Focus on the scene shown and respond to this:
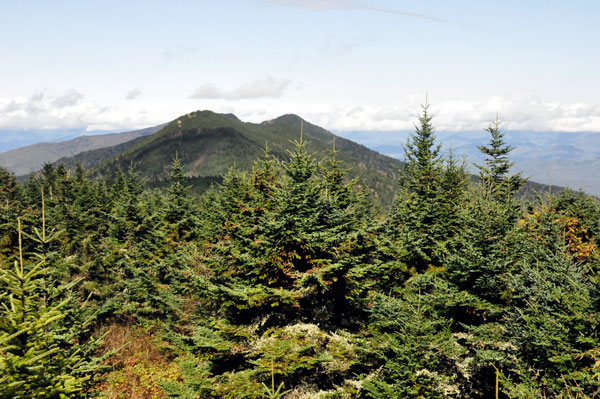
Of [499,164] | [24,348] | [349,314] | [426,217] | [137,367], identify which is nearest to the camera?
[24,348]

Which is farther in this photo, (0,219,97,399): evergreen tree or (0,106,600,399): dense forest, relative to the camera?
(0,106,600,399): dense forest

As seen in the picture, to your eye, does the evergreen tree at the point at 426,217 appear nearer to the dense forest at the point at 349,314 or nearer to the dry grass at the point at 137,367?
the dense forest at the point at 349,314

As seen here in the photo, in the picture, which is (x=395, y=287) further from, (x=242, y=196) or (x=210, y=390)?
(x=242, y=196)

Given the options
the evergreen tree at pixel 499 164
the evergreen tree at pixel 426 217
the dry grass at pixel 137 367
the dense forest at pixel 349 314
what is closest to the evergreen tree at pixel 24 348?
the dense forest at pixel 349 314

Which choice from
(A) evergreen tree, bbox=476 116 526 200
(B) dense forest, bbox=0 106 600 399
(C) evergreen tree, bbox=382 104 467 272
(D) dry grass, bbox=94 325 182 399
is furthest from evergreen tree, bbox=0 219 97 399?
(A) evergreen tree, bbox=476 116 526 200

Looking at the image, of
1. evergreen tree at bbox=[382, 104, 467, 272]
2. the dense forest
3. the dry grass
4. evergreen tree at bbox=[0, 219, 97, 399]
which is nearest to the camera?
evergreen tree at bbox=[0, 219, 97, 399]

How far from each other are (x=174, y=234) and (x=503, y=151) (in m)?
31.1

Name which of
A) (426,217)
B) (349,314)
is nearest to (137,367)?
(349,314)

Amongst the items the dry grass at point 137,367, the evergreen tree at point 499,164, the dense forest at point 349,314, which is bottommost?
the dry grass at point 137,367

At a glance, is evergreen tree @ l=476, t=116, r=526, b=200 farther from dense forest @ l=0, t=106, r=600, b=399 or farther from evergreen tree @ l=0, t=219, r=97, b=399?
evergreen tree @ l=0, t=219, r=97, b=399

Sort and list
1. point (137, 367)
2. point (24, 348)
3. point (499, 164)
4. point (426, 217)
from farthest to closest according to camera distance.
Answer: point (499, 164) → point (137, 367) → point (426, 217) → point (24, 348)

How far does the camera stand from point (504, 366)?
1437 cm

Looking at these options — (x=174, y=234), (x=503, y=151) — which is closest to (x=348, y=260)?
(x=174, y=234)

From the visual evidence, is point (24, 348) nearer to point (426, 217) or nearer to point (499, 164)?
point (426, 217)
